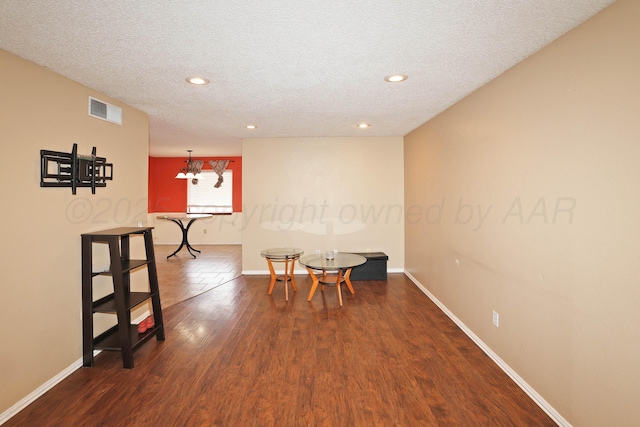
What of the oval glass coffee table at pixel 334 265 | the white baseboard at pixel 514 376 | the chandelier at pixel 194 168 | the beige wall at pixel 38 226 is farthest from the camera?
the chandelier at pixel 194 168

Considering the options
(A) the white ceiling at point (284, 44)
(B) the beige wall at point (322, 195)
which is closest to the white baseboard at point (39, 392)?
(A) the white ceiling at point (284, 44)

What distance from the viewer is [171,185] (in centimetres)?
931

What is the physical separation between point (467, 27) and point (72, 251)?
3301 mm

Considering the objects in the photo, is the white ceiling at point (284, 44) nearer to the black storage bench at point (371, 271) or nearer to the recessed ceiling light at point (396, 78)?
the recessed ceiling light at point (396, 78)

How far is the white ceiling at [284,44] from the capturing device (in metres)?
1.72

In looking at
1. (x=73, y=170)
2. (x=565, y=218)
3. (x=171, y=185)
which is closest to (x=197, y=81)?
(x=73, y=170)

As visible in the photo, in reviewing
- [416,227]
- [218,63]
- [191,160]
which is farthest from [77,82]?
[191,160]

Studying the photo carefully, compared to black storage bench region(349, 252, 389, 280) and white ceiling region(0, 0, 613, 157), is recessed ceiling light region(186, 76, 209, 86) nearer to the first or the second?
white ceiling region(0, 0, 613, 157)

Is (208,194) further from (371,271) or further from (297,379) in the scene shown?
(297,379)

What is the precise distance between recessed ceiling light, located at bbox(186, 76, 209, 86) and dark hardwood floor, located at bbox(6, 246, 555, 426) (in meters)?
2.37

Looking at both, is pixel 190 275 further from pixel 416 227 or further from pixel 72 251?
pixel 416 227

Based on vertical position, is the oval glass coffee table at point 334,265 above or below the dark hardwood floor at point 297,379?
above

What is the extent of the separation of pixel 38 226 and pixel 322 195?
398 cm

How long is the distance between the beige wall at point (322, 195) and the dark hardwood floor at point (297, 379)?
2.04m
